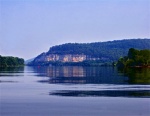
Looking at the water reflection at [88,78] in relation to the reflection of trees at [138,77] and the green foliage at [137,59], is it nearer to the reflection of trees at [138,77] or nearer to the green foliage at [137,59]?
the reflection of trees at [138,77]

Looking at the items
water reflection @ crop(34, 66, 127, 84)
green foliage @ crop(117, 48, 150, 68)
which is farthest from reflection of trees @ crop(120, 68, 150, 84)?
green foliage @ crop(117, 48, 150, 68)

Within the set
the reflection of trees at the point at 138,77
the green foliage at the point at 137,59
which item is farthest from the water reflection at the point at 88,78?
the green foliage at the point at 137,59

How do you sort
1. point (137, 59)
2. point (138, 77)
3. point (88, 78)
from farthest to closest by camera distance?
point (137, 59) → point (88, 78) → point (138, 77)

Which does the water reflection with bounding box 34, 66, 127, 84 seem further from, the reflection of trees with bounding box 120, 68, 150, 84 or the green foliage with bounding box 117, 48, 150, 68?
the green foliage with bounding box 117, 48, 150, 68

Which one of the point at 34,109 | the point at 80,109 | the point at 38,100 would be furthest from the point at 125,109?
the point at 38,100

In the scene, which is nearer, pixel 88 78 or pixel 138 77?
pixel 138 77

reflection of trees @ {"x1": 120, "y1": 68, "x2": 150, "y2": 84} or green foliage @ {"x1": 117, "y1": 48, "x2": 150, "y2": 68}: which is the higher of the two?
green foliage @ {"x1": 117, "y1": 48, "x2": 150, "y2": 68}

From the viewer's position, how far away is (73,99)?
35.6 meters

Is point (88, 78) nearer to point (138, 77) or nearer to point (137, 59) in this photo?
point (138, 77)

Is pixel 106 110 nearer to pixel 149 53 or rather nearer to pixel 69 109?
pixel 69 109

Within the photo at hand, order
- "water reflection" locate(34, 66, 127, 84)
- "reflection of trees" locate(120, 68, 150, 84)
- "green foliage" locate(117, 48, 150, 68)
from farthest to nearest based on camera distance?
"green foliage" locate(117, 48, 150, 68) < "water reflection" locate(34, 66, 127, 84) < "reflection of trees" locate(120, 68, 150, 84)

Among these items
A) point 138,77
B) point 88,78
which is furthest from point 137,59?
point 88,78

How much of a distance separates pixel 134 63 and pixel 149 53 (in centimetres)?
946

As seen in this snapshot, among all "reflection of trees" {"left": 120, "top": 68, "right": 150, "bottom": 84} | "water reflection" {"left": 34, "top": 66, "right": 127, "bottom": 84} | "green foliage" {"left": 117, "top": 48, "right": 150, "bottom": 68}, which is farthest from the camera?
"green foliage" {"left": 117, "top": 48, "right": 150, "bottom": 68}
